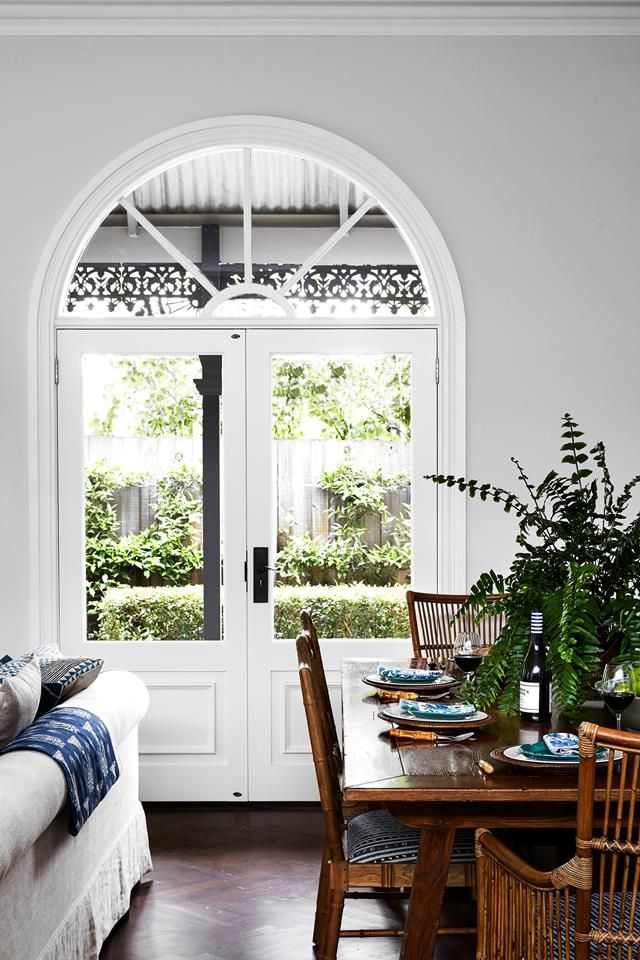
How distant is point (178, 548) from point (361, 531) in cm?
87

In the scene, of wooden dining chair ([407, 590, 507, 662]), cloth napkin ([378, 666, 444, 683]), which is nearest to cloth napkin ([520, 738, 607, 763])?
cloth napkin ([378, 666, 444, 683])

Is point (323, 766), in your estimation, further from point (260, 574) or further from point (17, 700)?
point (260, 574)

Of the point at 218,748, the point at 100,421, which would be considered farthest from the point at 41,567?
the point at 218,748

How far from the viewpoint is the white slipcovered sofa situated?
2141mm

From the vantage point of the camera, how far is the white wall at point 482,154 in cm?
453

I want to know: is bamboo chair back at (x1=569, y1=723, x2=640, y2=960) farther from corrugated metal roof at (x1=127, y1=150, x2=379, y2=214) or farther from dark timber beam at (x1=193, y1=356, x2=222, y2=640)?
corrugated metal roof at (x1=127, y1=150, x2=379, y2=214)

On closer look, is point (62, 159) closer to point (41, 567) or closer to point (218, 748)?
point (41, 567)

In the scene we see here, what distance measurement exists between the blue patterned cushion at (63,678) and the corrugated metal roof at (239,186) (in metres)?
2.38

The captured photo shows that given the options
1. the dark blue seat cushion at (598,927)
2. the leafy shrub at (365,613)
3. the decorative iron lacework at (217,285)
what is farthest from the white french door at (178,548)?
the dark blue seat cushion at (598,927)

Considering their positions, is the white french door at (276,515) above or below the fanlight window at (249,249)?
below

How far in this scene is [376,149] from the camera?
456cm

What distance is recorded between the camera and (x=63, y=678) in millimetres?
2992

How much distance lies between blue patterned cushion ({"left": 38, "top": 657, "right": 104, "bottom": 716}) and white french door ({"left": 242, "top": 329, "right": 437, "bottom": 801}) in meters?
1.38

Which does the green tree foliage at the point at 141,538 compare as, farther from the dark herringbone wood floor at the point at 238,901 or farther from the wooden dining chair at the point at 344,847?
the wooden dining chair at the point at 344,847
